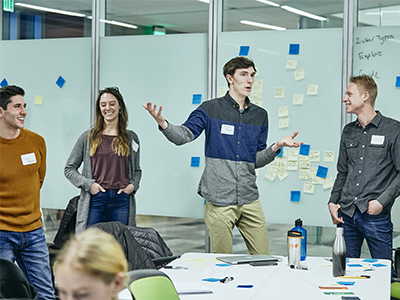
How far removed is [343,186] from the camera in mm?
3947

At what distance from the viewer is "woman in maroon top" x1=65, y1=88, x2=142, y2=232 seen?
4.27m

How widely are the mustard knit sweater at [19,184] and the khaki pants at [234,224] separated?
1235 millimetres

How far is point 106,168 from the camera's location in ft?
14.1

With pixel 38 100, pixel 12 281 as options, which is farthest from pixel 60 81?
pixel 12 281

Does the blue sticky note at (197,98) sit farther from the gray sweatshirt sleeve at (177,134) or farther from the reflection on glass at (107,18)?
the gray sweatshirt sleeve at (177,134)

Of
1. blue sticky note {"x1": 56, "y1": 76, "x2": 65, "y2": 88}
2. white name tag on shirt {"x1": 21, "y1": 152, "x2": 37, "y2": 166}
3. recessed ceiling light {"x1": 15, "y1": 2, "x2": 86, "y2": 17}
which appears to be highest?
recessed ceiling light {"x1": 15, "y1": 2, "x2": 86, "y2": 17}

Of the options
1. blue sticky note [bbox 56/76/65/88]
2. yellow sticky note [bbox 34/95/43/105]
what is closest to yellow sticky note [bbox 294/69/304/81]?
blue sticky note [bbox 56/76/65/88]

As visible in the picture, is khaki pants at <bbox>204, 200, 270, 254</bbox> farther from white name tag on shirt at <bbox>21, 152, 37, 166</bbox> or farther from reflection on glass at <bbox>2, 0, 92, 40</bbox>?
reflection on glass at <bbox>2, 0, 92, 40</bbox>

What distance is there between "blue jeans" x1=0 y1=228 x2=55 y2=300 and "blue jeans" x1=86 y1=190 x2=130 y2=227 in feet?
2.72

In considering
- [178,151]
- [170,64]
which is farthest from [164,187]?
[170,64]

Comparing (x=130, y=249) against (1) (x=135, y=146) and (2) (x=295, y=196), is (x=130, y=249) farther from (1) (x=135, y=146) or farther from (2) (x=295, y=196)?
(2) (x=295, y=196)

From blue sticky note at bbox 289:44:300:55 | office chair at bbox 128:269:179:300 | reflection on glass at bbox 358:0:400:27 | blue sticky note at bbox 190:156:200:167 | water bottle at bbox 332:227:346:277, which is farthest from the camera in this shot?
blue sticky note at bbox 190:156:200:167

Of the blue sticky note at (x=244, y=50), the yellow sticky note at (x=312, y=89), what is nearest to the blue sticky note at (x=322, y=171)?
the yellow sticky note at (x=312, y=89)

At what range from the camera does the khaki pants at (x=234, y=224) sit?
3.89 meters
